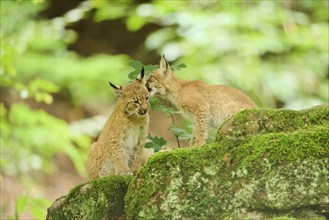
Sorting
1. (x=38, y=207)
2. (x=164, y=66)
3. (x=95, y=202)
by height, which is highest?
(x=164, y=66)

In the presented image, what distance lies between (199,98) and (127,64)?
15.2ft

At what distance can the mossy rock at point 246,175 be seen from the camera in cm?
415

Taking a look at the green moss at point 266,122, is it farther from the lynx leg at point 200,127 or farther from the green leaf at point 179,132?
the lynx leg at point 200,127

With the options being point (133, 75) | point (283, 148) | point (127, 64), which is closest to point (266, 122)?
point (283, 148)

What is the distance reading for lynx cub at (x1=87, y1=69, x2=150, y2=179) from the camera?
619cm

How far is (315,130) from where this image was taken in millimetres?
4387

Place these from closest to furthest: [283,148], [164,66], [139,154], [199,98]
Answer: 1. [283,148]
2. [139,154]
3. [199,98]
4. [164,66]

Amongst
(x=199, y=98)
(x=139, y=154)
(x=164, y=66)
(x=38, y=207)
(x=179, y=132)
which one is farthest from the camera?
(x=38, y=207)

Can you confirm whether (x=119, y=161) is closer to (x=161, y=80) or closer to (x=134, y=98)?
(x=134, y=98)

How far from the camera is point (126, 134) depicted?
627 cm

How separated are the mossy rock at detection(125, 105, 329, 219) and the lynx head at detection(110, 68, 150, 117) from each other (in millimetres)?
1575

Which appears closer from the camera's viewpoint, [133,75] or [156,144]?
[156,144]

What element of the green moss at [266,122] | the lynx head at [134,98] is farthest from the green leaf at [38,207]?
the green moss at [266,122]

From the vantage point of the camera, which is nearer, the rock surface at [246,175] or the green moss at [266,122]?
the rock surface at [246,175]
